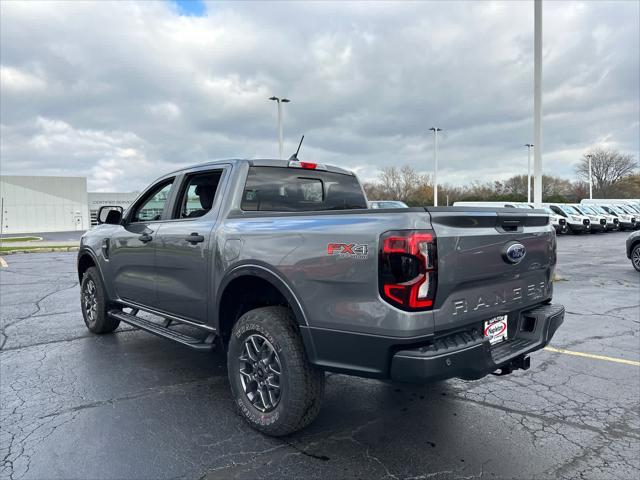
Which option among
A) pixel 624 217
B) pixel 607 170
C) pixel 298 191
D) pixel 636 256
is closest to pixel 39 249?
pixel 298 191

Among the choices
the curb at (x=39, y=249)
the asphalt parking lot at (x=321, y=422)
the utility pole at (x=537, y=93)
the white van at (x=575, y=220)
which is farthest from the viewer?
the white van at (x=575, y=220)

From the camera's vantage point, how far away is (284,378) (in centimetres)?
308

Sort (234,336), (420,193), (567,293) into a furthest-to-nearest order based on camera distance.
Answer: (420,193) → (567,293) → (234,336)

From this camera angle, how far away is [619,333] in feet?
19.7

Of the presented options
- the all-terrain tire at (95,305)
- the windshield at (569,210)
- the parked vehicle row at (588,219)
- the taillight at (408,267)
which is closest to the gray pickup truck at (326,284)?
Result: the taillight at (408,267)

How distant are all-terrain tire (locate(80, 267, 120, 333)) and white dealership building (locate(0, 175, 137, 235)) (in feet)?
146

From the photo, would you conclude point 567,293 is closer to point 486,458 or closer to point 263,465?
point 486,458

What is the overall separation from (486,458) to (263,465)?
4.65 feet

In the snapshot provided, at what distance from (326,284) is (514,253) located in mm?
1288

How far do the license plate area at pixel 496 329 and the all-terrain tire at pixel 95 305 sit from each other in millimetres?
4492

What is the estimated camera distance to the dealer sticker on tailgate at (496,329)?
307 cm

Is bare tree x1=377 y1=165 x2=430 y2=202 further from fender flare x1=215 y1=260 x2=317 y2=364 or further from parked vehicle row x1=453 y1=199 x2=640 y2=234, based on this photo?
fender flare x1=215 y1=260 x2=317 y2=364

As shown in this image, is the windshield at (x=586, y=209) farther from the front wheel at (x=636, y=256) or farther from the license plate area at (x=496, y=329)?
the license plate area at (x=496, y=329)

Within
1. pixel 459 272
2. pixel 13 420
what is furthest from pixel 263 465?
pixel 13 420
